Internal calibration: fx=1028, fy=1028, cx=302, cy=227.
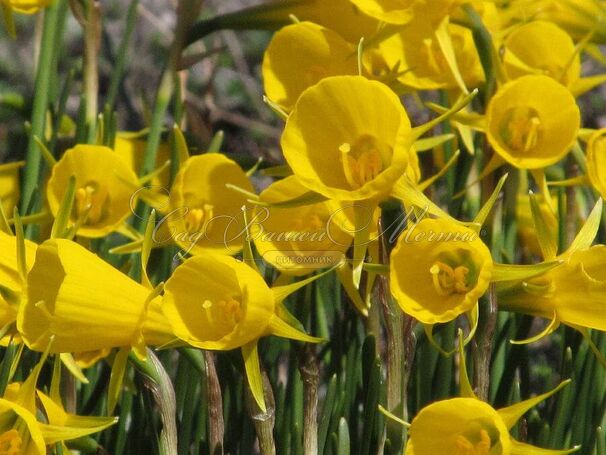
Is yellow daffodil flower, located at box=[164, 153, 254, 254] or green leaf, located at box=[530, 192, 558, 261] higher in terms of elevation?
green leaf, located at box=[530, 192, 558, 261]

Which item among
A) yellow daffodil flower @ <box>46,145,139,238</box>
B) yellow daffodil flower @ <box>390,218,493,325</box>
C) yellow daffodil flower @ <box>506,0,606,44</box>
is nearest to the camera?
yellow daffodil flower @ <box>390,218,493,325</box>

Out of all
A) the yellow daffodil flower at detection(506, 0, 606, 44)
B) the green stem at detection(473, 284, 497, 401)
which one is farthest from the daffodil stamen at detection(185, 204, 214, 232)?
the yellow daffodil flower at detection(506, 0, 606, 44)

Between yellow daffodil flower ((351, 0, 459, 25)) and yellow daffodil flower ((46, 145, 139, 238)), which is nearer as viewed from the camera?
yellow daffodil flower ((351, 0, 459, 25))

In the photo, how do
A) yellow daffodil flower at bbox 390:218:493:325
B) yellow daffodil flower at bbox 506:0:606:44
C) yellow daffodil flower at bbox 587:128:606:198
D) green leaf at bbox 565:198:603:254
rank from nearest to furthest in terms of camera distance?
yellow daffodil flower at bbox 390:218:493:325
green leaf at bbox 565:198:603:254
yellow daffodil flower at bbox 587:128:606:198
yellow daffodil flower at bbox 506:0:606:44

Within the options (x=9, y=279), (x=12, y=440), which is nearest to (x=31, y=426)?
(x=12, y=440)

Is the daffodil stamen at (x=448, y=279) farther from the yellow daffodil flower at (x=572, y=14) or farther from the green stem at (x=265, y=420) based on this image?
the yellow daffodil flower at (x=572, y=14)

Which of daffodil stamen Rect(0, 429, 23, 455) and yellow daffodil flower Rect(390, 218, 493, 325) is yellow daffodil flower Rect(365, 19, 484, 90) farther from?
daffodil stamen Rect(0, 429, 23, 455)

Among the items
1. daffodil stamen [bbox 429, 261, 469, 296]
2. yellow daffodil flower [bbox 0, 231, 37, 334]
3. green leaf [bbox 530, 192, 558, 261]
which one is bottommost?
yellow daffodil flower [bbox 0, 231, 37, 334]

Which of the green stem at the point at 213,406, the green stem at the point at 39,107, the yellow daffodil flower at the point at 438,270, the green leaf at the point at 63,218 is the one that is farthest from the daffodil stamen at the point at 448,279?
the green stem at the point at 39,107
